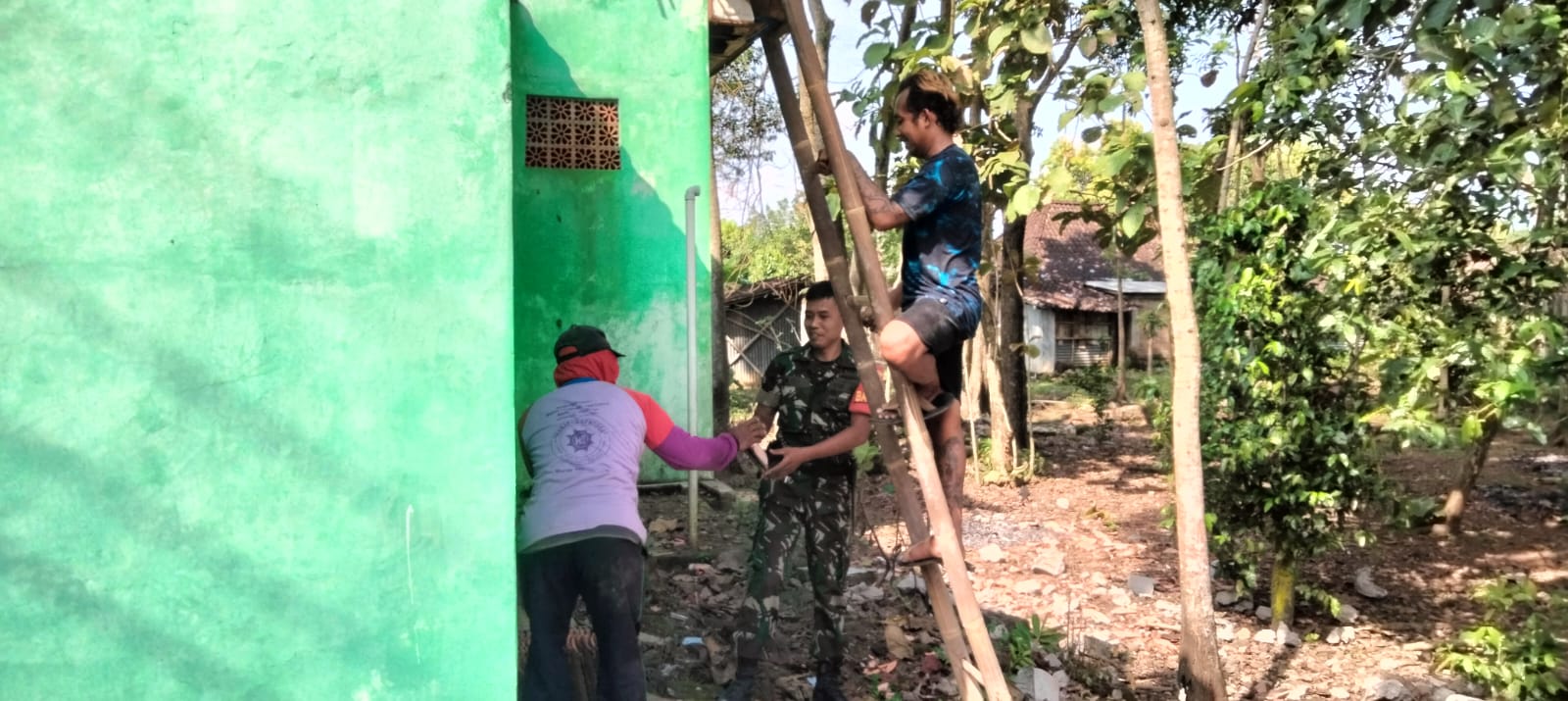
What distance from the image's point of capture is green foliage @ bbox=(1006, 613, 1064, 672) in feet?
19.6

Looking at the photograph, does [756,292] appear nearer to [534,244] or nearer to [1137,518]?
[1137,518]

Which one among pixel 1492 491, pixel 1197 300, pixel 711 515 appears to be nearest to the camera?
pixel 1197 300

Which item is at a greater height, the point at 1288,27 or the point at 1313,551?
the point at 1288,27

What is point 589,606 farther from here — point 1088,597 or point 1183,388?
point 1088,597

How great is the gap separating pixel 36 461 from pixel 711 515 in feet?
19.7

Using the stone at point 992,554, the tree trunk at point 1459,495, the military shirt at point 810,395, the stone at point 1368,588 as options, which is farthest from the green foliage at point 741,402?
the military shirt at point 810,395

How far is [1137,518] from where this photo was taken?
10.5 m

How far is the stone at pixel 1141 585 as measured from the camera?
809cm

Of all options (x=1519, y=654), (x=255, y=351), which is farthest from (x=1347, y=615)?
(x=255, y=351)

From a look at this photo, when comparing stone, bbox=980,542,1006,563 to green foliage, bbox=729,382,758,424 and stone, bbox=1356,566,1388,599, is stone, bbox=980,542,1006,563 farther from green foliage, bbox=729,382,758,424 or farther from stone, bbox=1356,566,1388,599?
green foliage, bbox=729,382,758,424

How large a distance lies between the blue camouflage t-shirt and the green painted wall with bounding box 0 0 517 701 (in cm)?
123

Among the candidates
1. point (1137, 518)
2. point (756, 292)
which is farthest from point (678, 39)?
point (756, 292)

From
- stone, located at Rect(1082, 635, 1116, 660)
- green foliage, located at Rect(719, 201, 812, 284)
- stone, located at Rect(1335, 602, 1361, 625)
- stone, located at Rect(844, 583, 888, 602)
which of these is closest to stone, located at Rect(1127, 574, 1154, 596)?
stone, located at Rect(1335, 602, 1361, 625)

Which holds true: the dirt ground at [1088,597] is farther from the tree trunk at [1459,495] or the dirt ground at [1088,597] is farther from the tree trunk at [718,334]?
the tree trunk at [718,334]
